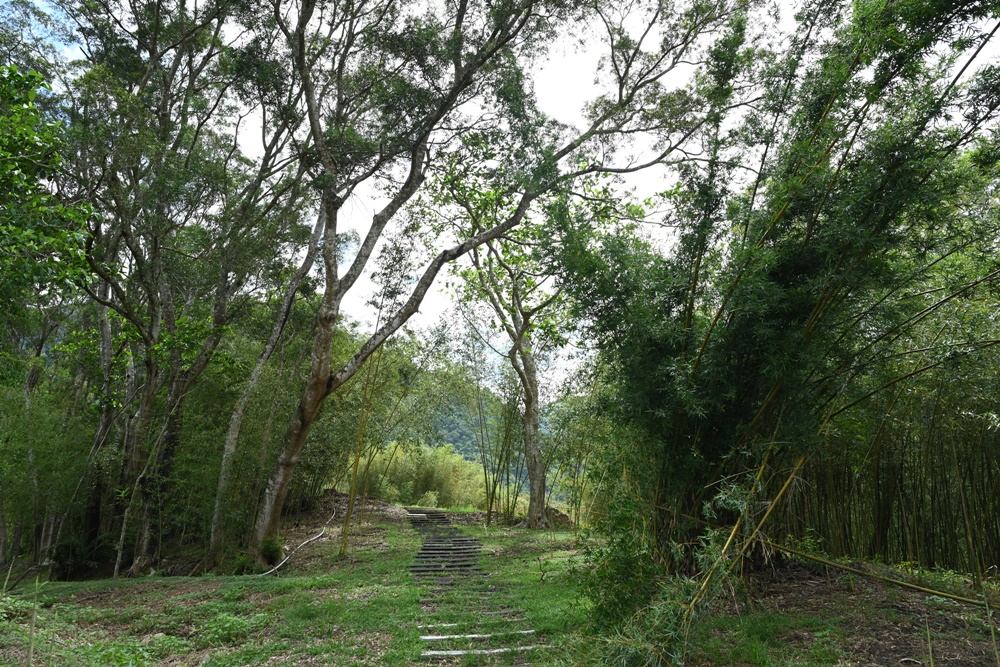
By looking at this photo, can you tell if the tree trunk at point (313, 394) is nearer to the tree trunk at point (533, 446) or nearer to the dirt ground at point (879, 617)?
the tree trunk at point (533, 446)

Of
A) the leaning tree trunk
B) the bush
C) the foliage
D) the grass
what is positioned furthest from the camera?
the bush

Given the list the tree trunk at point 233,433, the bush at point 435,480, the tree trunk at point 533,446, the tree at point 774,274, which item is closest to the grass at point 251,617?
the tree trunk at point 233,433

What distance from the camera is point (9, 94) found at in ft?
14.5

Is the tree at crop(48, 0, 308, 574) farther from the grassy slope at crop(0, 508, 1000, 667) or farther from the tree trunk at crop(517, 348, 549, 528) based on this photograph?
the tree trunk at crop(517, 348, 549, 528)

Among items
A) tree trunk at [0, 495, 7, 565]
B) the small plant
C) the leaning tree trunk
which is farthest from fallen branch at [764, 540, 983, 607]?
tree trunk at [0, 495, 7, 565]

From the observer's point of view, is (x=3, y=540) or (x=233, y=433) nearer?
(x=233, y=433)

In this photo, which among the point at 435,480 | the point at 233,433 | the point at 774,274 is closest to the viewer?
the point at 774,274

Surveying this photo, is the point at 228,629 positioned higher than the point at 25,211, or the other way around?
Result: the point at 25,211

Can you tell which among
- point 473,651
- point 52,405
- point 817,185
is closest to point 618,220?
point 817,185

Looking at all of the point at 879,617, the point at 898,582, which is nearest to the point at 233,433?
the point at 879,617

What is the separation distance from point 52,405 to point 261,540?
646 centimetres

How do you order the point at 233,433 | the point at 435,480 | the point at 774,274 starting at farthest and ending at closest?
the point at 435,480 < the point at 233,433 < the point at 774,274

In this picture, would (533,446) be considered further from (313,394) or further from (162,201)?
(162,201)

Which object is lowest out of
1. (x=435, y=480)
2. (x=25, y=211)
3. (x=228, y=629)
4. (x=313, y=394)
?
(x=228, y=629)
